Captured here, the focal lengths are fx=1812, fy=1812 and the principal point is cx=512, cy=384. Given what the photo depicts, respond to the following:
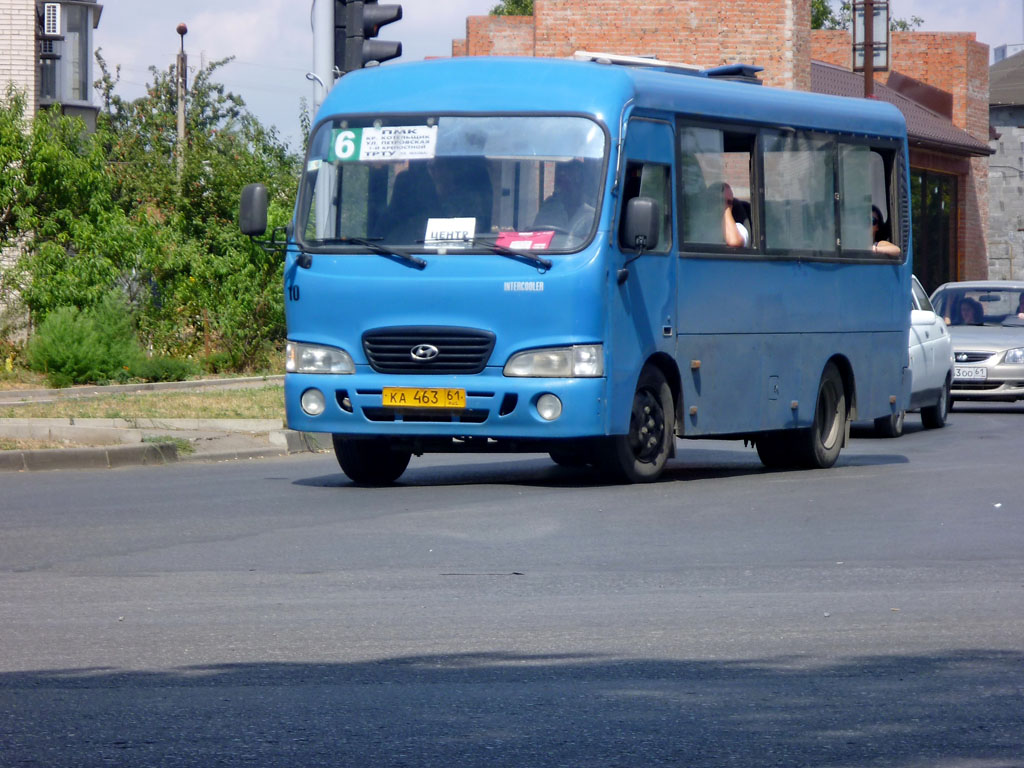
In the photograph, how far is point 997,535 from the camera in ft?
33.3

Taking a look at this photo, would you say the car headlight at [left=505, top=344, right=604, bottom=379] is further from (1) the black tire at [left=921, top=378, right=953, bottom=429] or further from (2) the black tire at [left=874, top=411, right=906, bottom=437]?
(1) the black tire at [left=921, top=378, right=953, bottom=429]

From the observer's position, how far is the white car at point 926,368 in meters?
19.6

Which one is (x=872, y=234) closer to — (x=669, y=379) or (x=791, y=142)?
(x=791, y=142)

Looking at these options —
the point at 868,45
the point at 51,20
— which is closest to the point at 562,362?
the point at 868,45

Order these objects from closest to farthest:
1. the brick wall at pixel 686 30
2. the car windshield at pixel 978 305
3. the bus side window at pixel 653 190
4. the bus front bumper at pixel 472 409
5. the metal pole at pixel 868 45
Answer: the bus front bumper at pixel 472 409, the bus side window at pixel 653 190, the car windshield at pixel 978 305, the metal pole at pixel 868 45, the brick wall at pixel 686 30

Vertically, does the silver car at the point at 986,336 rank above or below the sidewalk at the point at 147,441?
above

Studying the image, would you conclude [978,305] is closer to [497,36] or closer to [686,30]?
[686,30]

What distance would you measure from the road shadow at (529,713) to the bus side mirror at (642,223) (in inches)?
233

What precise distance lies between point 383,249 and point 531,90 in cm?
150

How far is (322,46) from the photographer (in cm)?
1714

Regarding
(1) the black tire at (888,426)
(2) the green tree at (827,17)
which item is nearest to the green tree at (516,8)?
(2) the green tree at (827,17)

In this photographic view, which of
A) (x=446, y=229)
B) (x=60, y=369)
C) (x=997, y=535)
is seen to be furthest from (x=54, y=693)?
(x=60, y=369)

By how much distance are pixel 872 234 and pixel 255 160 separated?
600 inches

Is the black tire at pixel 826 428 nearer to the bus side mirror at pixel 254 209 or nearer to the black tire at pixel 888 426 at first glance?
the black tire at pixel 888 426
